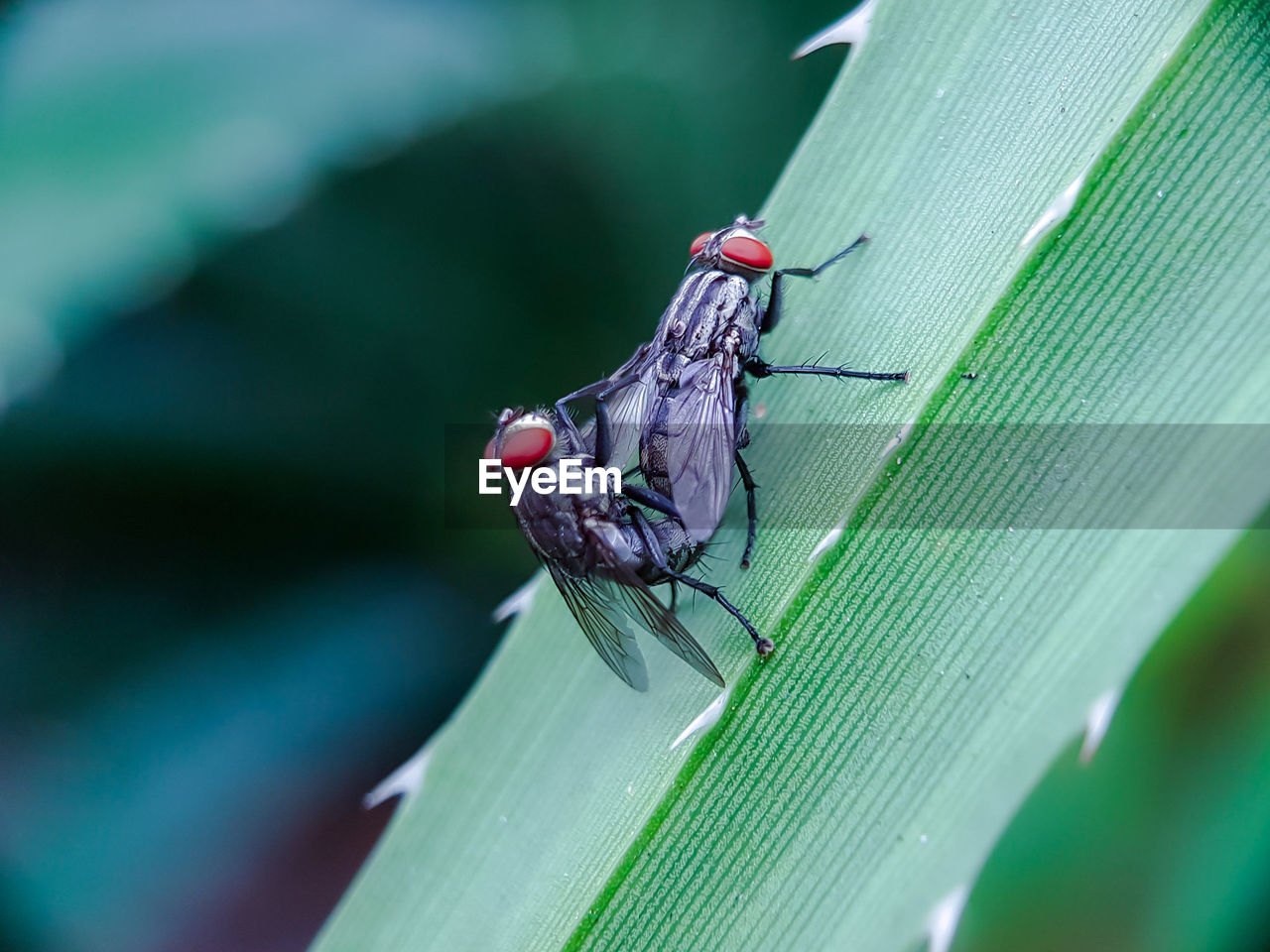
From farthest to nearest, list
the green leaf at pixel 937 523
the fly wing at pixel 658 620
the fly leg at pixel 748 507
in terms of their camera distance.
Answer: the fly leg at pixel 748 507 → the fly wing at pixel 658 620 → the green leaf at pixel 937 523

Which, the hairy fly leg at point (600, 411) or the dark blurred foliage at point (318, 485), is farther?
the dark blurred foliage at point (318, 485)

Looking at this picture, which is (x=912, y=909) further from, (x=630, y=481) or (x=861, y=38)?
(x=861, y=38)

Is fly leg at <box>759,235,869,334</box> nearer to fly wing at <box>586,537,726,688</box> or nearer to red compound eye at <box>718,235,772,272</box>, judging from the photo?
red compound eye at <box>718,235,772,272</box>

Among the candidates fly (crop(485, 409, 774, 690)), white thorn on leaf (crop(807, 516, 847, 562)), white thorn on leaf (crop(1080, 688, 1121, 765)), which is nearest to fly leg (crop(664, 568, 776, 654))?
fly (crop(485, 409, 774, 690))

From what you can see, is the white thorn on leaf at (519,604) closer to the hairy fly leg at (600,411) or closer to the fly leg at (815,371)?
the hairy fly leg at (600,411)

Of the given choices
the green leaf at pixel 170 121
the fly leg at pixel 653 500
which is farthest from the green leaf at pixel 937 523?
the green leaf at pixel 170 121

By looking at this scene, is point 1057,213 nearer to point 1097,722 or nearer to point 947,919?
point 1097,722

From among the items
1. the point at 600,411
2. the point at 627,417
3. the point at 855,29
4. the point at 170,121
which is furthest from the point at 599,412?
the point at 170,121
